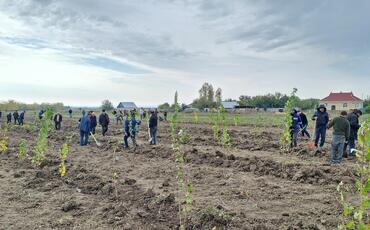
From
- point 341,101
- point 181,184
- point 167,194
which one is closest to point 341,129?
point 167,194

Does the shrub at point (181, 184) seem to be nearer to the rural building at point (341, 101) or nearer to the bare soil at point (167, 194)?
the bare soil at point (167, 194)

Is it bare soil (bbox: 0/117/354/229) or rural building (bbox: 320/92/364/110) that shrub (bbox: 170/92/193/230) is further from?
rural building (bbox: 320/92/364/110)

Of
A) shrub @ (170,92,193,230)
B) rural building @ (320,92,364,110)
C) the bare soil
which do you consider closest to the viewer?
shrub @ (170,92,193,230)

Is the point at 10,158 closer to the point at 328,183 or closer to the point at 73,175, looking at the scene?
the point at 73,175

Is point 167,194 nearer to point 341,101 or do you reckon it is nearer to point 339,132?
point 339,132

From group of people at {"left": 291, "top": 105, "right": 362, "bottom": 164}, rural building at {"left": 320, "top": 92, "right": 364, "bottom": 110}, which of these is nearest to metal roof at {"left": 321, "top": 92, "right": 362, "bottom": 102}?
rural building at {"left": 320, "top": 92, "right": 364, "bottom": 110}

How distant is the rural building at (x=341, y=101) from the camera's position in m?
81.2

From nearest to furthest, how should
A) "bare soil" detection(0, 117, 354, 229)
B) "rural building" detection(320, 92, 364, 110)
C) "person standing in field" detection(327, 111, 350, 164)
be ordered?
"bare soil" detection(0, 117, 354, 229) < "person standing in field" detection(327, 111, 350, 164) < "rural building" detection(320, 92, 364, 110)

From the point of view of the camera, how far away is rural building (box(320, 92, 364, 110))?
266 ft

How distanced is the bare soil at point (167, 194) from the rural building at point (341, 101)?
246 feet

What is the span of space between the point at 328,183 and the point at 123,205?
16.6ft

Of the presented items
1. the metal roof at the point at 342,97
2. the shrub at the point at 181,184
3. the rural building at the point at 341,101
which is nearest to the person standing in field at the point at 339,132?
the shrub at the point at 181,184

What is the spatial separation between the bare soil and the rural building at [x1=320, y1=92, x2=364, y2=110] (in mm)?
75105

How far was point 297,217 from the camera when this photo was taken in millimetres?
6285
